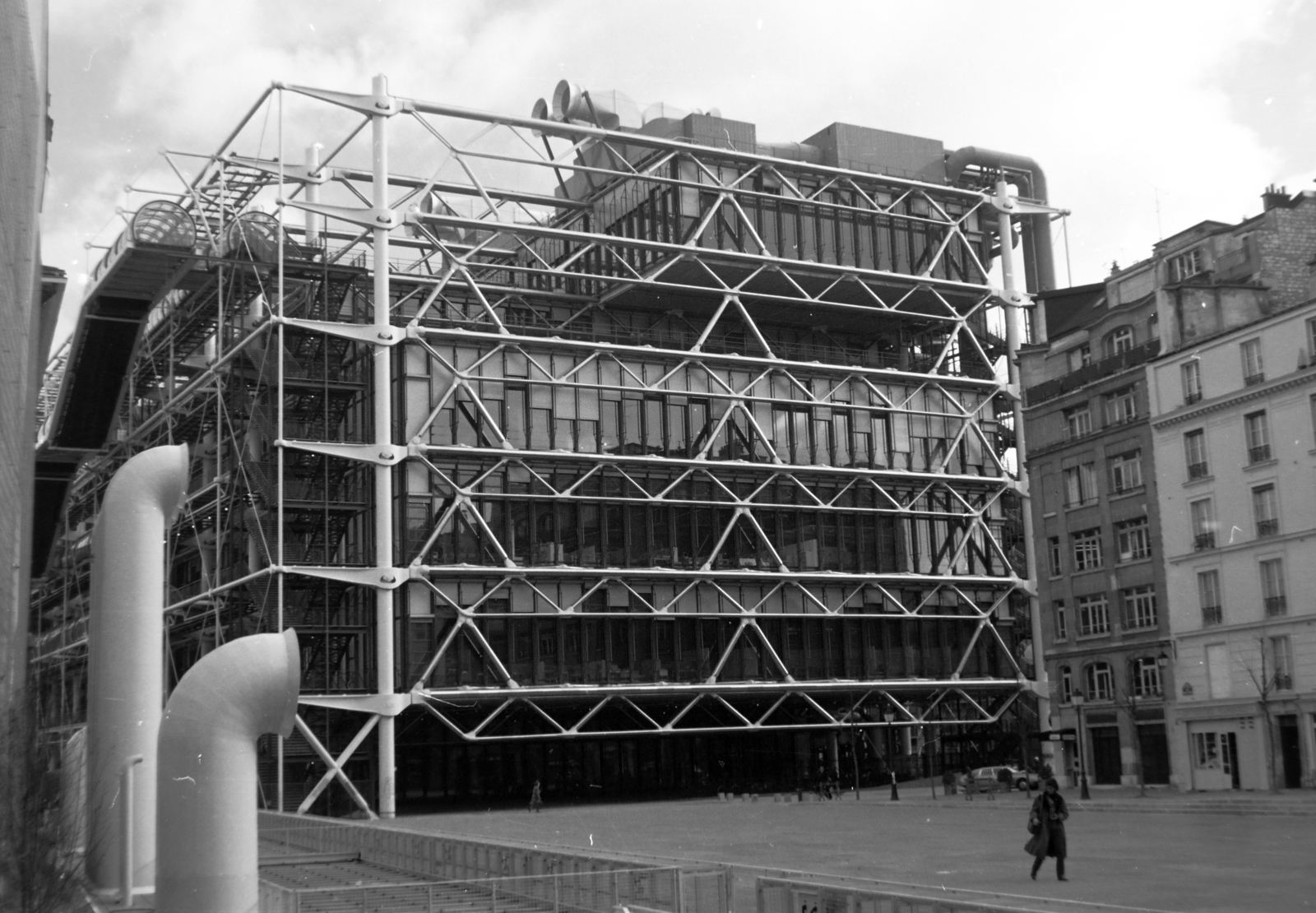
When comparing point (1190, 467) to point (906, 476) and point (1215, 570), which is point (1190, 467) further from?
point (906, 476)

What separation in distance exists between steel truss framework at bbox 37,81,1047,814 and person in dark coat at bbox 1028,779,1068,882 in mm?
35635

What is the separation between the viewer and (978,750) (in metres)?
71.9

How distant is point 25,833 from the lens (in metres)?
17.3

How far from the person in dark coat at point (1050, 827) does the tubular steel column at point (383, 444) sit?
117ft

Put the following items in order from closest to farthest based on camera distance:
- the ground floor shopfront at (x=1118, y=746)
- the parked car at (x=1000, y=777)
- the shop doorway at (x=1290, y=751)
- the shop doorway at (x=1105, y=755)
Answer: the shop doorway at (x=1290, y=751) → the ground floor shopfront at (x=1118, y=746) → the parked car at (x=1000, y=777) → the shop doorway at (x=1105, y=755)

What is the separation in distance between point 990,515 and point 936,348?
8450mm

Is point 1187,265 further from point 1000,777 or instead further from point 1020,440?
point 1000,777

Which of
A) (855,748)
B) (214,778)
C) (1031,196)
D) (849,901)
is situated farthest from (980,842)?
(1031,196)

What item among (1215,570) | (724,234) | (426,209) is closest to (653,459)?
(724,234)

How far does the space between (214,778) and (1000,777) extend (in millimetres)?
49186

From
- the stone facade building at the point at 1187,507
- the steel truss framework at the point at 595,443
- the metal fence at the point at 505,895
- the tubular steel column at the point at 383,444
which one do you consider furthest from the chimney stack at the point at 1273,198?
the metal fence at the point at 505,895

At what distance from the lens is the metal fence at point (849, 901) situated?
14.8 meters

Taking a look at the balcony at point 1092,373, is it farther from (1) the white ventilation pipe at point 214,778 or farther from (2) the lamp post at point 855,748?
(1) the white ventilation pipe at point 214,778

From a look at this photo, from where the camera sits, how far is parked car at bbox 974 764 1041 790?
60.7 meters
